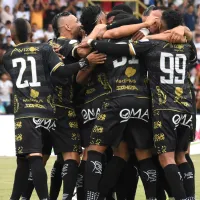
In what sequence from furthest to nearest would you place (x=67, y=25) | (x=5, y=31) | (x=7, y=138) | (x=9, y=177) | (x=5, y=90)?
(x=5, y=31), (x=5, y=90), (x=7, y=138), (x=9, y=177), (x=67, y=25)

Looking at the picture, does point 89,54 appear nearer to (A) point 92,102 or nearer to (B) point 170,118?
(A) point 92,102

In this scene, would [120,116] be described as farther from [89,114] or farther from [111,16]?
[111,16]

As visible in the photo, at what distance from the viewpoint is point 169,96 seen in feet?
27.9

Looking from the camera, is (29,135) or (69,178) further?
(69,178)

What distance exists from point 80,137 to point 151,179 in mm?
988

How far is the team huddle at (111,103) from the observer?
8.51 meters

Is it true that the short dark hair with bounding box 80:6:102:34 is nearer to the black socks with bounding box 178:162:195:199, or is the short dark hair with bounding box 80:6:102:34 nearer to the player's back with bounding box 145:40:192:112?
the player's back with bounding box 145:40:192:112

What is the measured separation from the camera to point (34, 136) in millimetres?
8555

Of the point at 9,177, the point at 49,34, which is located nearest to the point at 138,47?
the point at 9,177

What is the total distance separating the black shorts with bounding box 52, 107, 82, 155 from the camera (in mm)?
8852

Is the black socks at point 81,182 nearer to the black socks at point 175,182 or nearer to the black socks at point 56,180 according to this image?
the black socks at point 56,180

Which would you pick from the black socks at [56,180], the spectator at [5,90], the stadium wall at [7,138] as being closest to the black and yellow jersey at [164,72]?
the black socks at [56,180]

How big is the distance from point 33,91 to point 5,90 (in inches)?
396

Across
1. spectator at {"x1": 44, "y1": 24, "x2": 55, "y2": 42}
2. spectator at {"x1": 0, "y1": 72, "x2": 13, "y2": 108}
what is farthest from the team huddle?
spectator at {"x1": 44, "y1": 24, "x2": 55, "y2": 42}
